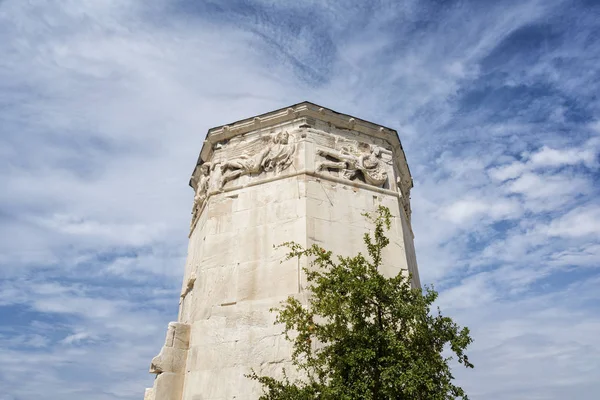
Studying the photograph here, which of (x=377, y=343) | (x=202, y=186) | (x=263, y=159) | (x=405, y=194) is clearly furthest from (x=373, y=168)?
(x=377, y=343)

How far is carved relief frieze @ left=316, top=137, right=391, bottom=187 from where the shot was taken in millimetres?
9516

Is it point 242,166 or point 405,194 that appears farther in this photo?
point 405,194

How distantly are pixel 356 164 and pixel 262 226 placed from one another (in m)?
2.49

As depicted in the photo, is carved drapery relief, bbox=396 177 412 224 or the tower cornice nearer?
the tower cornice

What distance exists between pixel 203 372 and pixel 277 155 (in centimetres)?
449

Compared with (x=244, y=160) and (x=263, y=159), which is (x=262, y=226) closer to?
(x=263, y=159)

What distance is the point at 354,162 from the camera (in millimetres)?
9672

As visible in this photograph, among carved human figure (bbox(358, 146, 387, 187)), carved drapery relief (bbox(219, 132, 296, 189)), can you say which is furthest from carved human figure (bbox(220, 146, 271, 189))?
carved human figure (bbox(358, 146, 387, 187))

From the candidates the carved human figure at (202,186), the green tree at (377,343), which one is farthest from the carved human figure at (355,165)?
the green tree at (377,343)

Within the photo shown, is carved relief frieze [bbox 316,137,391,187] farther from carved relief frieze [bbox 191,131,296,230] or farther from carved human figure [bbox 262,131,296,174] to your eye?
carved relief frieze [bbox 191,131,296,230]

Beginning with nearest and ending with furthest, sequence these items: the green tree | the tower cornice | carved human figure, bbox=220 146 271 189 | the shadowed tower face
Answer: the green tree
the shadowed tower face
carved human figure, bbox=220 146 271 189
the tower cornice

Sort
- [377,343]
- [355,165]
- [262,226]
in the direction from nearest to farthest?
1. [377,343]
2. [262,226]
3. [355,165]

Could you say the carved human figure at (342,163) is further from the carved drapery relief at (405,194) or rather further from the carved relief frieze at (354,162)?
the carved drapery relief at (405,194)

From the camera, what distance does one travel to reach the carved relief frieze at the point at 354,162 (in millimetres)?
9516
